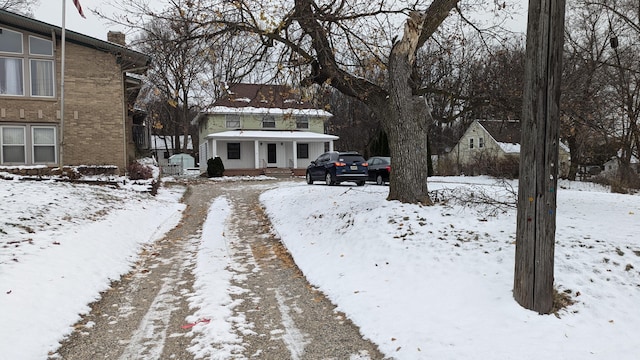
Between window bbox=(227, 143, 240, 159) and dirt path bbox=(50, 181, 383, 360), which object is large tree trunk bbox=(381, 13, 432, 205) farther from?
window bbox=(227, 143, 240, 159)

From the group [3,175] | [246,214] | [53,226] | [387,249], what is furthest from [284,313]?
[3,175]

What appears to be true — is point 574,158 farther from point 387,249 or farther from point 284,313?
point 284,313

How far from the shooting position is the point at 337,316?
496 cm

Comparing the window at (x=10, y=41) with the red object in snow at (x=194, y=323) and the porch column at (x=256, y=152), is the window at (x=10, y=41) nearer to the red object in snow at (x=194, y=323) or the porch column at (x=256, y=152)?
the porch column at (x=256, y=152)

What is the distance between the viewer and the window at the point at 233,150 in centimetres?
3172

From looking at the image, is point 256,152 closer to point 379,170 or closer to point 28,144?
point 379,170

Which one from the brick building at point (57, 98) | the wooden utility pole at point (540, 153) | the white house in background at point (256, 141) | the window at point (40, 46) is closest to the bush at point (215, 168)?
the white house in background at point (256, 141)

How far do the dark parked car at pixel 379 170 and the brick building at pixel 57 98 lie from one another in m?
10.8

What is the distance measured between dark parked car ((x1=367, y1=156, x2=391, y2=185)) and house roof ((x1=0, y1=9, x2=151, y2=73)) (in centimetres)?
1075

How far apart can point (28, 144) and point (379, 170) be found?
14.5m

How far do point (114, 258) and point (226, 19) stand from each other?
516 cm

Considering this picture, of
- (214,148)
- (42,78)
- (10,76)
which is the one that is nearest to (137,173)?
(42,78)

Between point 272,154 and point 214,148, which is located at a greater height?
point 214,148

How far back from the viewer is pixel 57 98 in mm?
16812
